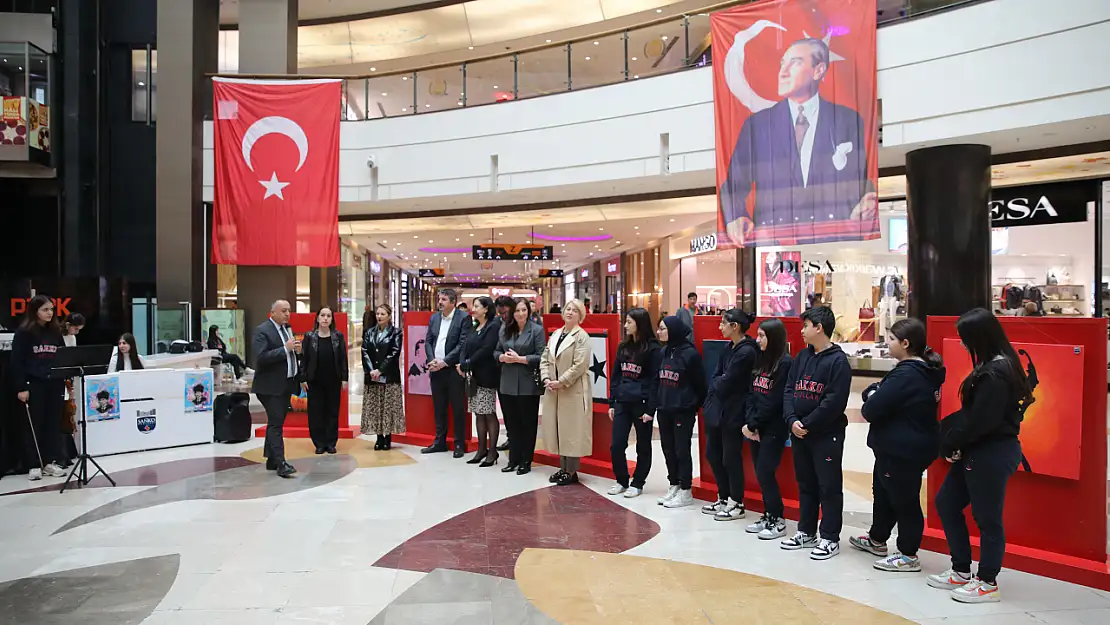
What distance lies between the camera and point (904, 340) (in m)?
3.84

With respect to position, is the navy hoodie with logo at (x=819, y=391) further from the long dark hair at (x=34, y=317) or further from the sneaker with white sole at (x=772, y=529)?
the long dark hair at (x=34, y=317)

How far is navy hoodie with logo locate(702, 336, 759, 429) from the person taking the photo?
15.8 feet

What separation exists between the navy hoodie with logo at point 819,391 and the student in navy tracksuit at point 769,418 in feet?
0.50

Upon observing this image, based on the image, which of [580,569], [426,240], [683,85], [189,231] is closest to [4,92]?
[189,231]

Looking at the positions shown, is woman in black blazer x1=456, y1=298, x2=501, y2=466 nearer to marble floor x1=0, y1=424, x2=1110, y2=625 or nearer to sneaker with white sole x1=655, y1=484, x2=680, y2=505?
marble floor x1=0, y1=424, x2=1110, y2=625

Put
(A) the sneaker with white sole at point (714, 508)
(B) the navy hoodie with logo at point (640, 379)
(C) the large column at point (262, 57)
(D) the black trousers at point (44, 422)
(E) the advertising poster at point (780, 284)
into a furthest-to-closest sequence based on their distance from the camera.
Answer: (C) the large column at point (262, 57), (E) the advertising poster at point (780, 284), (D) the black trousers at point (44, 422), (B) the navy hoodie with logo at point (640, 379), (A) the sneaker with white sole at point (714, 508)

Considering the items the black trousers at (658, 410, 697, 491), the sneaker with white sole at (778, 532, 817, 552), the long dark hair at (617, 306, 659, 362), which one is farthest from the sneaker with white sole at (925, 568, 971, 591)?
the long dark hair at (617, 306, 659, 362)

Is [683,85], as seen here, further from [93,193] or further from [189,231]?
[93,193]

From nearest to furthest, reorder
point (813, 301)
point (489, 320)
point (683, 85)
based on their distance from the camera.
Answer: point (489, 320), point (683, 85), point (813, 301)

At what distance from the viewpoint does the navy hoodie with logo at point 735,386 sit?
4.82 meters

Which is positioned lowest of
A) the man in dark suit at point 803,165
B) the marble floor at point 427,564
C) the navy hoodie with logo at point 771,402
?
the marble floor at point 427,564

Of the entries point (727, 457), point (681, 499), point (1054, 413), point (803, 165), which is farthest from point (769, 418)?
point (803, 165)

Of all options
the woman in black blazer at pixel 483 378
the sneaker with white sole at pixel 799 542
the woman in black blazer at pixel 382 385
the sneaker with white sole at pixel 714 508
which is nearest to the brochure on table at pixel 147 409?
the woman in black blazer at pixel 382 385

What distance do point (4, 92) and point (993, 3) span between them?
16.2 meters
